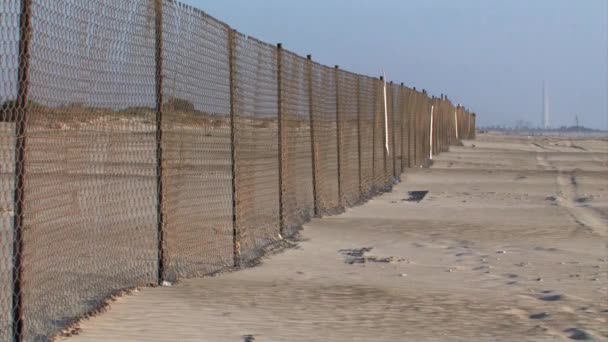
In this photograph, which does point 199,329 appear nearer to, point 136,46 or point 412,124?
point 136,46

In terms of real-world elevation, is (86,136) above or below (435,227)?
above

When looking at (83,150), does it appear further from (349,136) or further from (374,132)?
(374,132)

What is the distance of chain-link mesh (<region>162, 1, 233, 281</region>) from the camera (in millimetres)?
8680

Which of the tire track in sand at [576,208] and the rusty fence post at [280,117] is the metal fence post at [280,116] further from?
the tire track in sand at [576,208]

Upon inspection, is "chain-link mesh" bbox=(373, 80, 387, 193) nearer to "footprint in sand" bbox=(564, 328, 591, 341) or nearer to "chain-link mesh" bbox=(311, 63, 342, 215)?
"chain-link mesh" bbox=(311, 63, 342, 215)

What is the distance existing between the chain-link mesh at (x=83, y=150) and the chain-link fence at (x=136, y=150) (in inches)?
0.6

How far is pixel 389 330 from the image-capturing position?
24.5ft

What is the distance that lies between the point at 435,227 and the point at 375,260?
3.69 meters

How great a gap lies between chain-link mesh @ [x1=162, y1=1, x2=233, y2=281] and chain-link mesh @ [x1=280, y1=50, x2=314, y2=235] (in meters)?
1.77

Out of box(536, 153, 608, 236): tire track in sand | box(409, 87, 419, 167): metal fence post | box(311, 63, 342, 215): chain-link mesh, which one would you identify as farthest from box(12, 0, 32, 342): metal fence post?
box(409, 87, 419, 167): metal fence post

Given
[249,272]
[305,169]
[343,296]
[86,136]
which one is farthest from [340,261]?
[86,136]

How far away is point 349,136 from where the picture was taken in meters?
17.7

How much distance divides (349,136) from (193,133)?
27.7ft

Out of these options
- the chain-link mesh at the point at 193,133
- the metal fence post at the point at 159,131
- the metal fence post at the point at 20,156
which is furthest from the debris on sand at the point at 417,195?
the metal fence post at the point at 20,156
